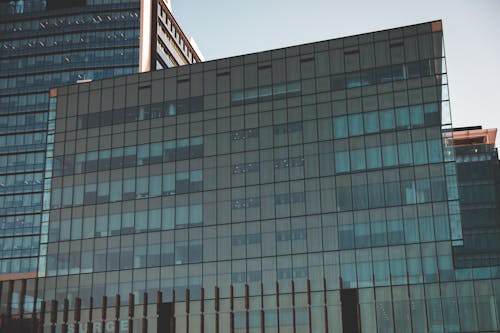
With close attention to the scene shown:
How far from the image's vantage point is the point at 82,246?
84.6 meters

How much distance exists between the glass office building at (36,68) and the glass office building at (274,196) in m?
46.3

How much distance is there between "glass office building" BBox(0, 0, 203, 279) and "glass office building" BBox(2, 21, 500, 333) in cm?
4628

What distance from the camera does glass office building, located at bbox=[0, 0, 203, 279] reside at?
133 metres

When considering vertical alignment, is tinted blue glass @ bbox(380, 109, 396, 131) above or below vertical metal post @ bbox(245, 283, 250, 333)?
above

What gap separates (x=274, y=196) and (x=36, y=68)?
250 feet

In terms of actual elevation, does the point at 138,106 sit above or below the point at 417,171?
above

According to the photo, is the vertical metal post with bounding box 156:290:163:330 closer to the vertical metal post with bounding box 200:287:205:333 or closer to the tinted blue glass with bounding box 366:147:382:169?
the vertical metal post with bounding box 200:287:205:333

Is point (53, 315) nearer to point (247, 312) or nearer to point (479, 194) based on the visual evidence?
point (247, 312)

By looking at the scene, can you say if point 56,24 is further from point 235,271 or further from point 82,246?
point 235,271

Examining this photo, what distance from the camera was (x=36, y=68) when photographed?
139 m

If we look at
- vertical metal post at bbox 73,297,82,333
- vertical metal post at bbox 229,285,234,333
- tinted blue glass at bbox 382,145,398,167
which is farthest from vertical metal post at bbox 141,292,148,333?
tinted blue glass at bbox 382,145,398,167

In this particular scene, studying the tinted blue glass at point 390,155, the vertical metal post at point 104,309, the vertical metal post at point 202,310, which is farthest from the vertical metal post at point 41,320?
the tinted blue glass at point 390,155

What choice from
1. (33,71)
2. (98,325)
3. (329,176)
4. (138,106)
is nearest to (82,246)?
(98,325)

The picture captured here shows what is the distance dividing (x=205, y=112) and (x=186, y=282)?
19.1 metres
